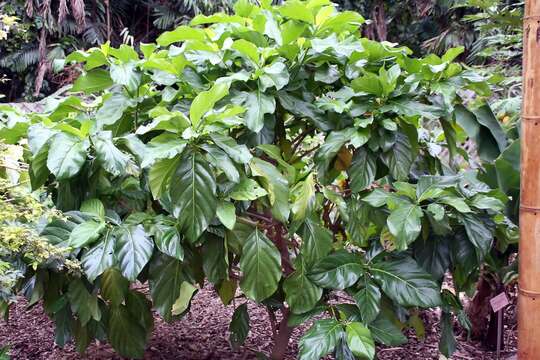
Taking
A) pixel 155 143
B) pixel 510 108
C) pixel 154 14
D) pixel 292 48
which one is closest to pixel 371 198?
Answer: pixel 292 48

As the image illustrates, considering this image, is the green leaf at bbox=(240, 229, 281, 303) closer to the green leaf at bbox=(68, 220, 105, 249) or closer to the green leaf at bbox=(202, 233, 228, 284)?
the green leaf at bbox=(202, 233, 228, 284)

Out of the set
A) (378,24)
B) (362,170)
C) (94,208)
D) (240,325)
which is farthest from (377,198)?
(378,24)

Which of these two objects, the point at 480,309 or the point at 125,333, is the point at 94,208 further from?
the point at 480,309

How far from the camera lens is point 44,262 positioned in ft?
4.98

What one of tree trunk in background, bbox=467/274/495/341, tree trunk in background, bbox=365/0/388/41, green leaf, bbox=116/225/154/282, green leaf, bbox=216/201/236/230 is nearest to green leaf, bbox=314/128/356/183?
green leaf, bbox=216/201/236/230

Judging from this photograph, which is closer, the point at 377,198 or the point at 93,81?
the point at 377,198

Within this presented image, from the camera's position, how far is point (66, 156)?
1.50m

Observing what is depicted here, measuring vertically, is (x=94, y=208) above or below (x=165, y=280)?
above

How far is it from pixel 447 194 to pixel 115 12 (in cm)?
698

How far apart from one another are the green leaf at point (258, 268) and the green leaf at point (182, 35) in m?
0.70

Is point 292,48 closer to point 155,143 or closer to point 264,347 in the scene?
point 155,143

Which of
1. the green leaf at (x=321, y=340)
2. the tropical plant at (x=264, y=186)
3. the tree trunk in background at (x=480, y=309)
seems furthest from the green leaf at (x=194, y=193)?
the tree trunk in background at (x=480, y=309)

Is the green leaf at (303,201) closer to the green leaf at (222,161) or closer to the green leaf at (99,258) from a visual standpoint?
the green leaf at (222,161)

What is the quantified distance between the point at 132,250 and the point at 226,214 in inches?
11.4
